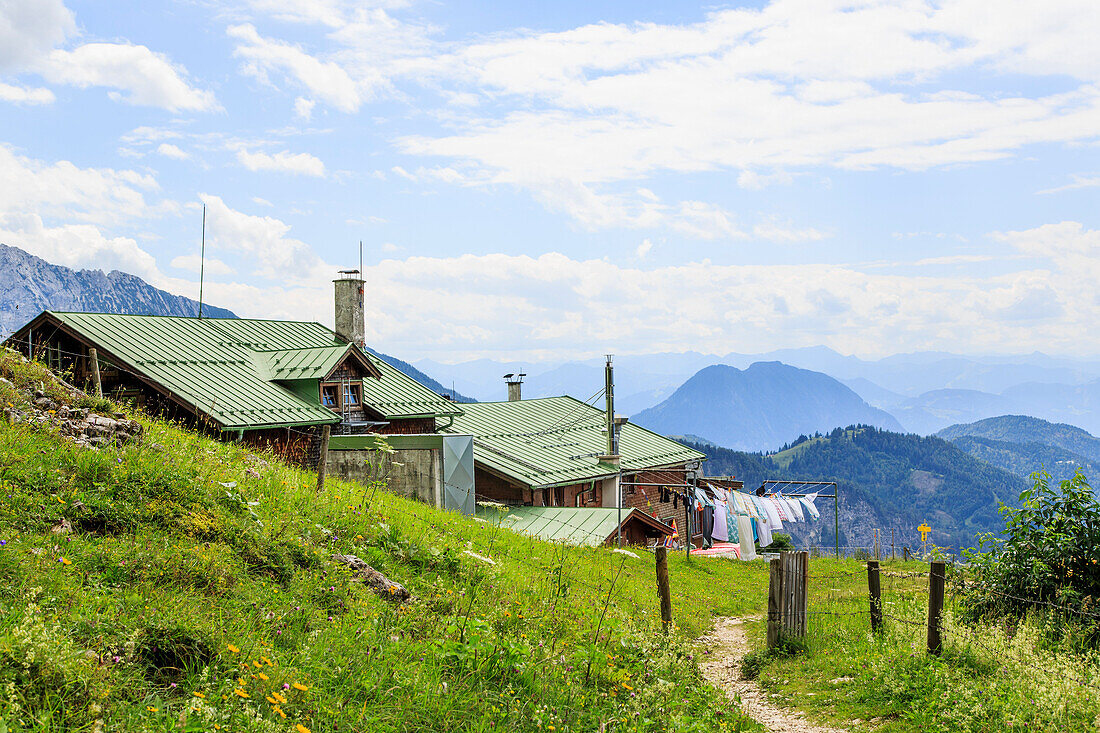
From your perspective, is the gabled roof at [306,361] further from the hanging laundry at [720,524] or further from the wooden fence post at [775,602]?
the hanging laundry at [720,524]

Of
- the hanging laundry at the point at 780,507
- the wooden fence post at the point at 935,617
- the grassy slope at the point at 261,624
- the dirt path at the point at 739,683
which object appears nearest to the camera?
the grassy slope at the point at 261,624

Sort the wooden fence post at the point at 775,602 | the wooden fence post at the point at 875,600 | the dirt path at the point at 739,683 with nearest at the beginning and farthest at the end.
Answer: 1. the dirt path at the point at 739,683
2. the wooden fence post at the point at 875,600
3. the wooden fence post at the point at 775,602

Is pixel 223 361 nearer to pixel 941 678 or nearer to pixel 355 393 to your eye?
pixel 355 393

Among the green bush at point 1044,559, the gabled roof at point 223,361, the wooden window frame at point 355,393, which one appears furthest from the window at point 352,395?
the green bush at point 1044,559

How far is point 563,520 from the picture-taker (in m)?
29.4

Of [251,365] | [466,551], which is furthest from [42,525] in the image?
[251,365]

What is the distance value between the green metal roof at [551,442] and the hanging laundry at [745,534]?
572cm

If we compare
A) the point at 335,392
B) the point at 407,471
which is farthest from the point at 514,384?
the point at 407,471

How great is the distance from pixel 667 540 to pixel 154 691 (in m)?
29.6

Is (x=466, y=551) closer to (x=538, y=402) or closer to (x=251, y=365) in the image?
(x=251, y=365)

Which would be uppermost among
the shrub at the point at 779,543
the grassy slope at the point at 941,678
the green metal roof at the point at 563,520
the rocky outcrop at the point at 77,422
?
the rocky outcrop at the point at 77,422

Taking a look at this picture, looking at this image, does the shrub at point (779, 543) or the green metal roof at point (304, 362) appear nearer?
the green metal roof at point (304, 362)

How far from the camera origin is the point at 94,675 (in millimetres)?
5113

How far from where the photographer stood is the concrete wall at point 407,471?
744 inches
